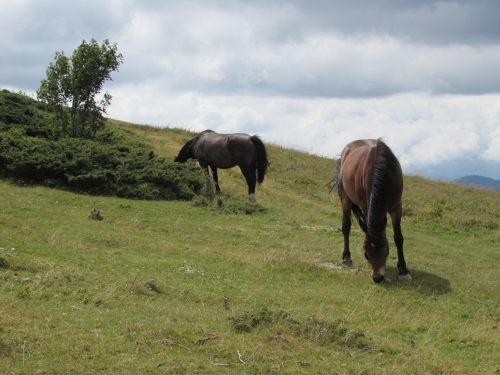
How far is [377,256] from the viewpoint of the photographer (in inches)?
352

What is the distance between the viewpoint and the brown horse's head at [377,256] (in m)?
8.85

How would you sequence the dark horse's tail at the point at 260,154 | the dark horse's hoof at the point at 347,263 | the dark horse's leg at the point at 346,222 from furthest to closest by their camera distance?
the dark horse's tail at the point at 260,154
the dark horse's leg at the point at 346,222
the dark horse's hoof at the point at 347,263

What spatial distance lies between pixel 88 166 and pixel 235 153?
485cm

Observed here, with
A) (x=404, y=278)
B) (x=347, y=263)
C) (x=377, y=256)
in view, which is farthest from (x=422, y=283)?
(x=347, y=263)

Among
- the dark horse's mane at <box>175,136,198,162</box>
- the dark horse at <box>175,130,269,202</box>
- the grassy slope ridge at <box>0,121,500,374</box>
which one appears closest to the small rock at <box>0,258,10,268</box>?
the grassy slope ridge at <box>0,121,500,374</box>

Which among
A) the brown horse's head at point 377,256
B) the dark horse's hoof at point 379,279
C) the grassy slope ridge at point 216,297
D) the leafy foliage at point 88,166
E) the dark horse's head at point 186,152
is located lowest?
the grassy slope ridge at point 216,297

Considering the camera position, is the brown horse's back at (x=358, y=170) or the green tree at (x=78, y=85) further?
the green tree at (x=78, y=85)

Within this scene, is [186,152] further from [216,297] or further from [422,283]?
[216,297]

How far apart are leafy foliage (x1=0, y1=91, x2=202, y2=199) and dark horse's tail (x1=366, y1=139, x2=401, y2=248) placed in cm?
875

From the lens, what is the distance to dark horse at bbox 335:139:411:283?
29.1 ft

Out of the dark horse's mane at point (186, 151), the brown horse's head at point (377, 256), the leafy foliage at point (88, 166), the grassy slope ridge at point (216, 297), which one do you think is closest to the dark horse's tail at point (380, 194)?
the brown horse's head at point (377, 256)

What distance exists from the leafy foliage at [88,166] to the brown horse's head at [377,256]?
8926 mm

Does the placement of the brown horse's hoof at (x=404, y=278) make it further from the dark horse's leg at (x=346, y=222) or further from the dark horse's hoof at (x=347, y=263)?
the dark horse's leg at (x=346, y=222)

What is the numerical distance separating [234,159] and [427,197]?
11.3 metres
